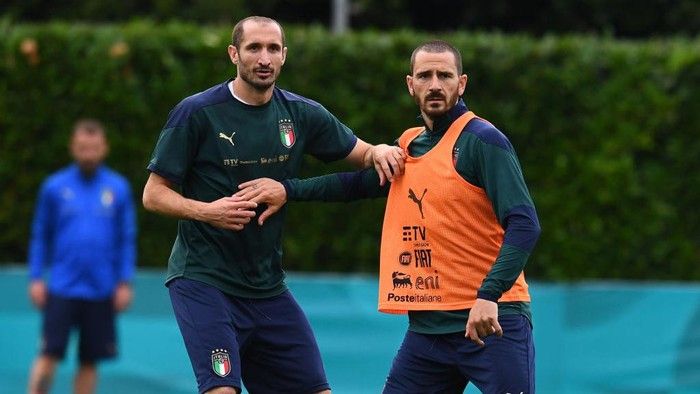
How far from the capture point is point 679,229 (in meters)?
12.9

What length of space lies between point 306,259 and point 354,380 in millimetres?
1532

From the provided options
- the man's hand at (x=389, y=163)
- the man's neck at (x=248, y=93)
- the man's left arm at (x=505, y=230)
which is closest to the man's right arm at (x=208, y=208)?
the man's neck at (x=248, y=93)

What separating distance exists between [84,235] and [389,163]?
4.81 metres

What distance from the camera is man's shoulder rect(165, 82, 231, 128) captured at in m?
6.91

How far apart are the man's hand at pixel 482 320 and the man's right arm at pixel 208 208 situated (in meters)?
1.20

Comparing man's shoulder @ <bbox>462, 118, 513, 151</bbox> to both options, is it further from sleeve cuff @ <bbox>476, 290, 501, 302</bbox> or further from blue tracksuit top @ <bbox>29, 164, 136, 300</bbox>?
blue tracksuit top @ <bbox>29, 164, 136, 300</bbox>

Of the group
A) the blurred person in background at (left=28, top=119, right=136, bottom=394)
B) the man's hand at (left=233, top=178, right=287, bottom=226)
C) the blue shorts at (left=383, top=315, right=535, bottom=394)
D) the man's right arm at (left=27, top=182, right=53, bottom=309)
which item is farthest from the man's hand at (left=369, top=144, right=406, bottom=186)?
the man's right arm at (left=27, top=182, right=53, bottom=309)

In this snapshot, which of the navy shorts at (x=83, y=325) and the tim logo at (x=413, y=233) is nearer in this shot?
the tim logo at (x=413, y=233)

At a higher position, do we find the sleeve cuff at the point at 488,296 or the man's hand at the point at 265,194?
the man's hand at the point at 265,194

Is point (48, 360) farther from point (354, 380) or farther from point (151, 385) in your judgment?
point (354, 380)

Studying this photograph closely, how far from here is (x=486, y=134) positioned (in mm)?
6586

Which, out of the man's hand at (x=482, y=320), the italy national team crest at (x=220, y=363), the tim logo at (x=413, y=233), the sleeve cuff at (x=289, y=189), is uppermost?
the sleeve cuff at (x=289, y=189)

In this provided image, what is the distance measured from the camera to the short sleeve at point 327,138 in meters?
7.37

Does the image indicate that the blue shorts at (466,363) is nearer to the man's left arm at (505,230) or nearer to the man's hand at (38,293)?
the man's left arm at (505,230)
